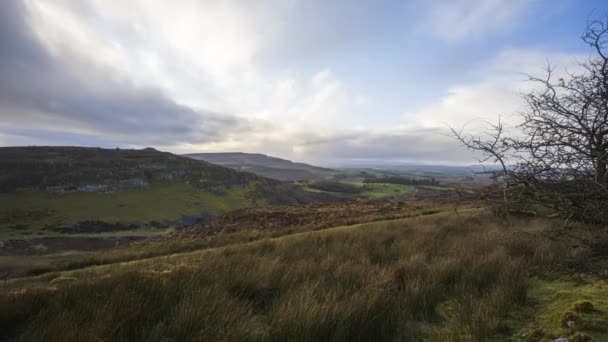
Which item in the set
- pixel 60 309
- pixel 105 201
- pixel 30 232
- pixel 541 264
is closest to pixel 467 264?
pixel 541 264

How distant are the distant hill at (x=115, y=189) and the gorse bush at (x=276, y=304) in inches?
1957

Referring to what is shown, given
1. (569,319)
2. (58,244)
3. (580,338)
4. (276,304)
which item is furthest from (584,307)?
(58,244)

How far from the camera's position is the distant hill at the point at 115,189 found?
166 ft

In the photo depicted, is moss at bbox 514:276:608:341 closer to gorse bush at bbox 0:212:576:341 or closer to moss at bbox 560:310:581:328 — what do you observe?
moss at bbox 560:310:581:328

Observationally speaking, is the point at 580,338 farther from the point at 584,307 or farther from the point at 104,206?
the point at 104,206

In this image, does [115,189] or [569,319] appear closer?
[569,319]

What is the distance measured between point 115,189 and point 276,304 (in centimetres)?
6733

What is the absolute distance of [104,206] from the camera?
178 ft

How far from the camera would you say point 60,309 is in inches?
117

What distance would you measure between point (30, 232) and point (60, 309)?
5203 centimetres

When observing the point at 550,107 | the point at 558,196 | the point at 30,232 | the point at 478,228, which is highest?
the point at 550,107

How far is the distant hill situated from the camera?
166ft

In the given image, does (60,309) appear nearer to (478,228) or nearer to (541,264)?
(541,264)

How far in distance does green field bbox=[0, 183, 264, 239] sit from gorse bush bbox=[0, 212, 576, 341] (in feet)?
162
